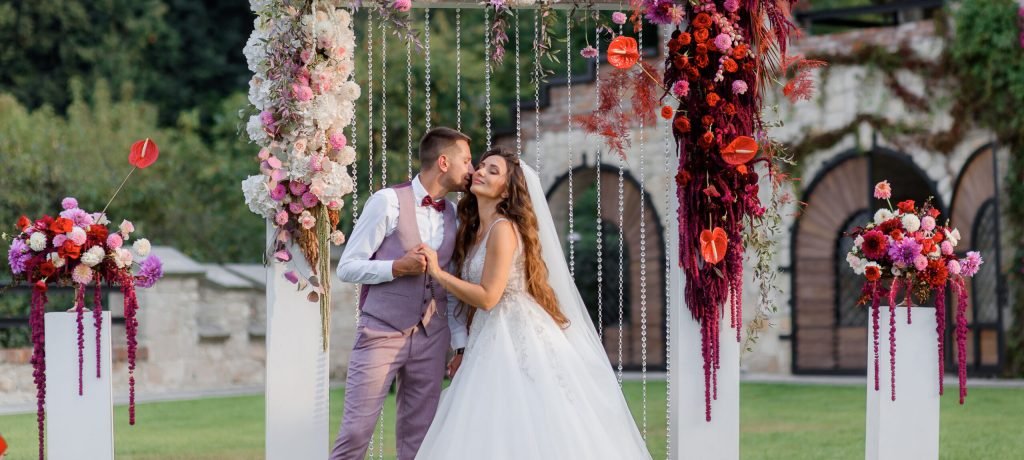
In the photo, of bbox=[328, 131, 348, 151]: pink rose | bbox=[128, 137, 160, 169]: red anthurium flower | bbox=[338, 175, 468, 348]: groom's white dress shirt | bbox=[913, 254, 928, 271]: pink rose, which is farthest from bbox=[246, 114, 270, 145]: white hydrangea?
bbox=[913, 254, 928, 271]: pink rose

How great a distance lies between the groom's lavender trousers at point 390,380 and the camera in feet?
16.3

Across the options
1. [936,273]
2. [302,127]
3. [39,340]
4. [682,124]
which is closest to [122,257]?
[39,340]

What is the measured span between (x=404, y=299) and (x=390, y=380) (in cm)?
32

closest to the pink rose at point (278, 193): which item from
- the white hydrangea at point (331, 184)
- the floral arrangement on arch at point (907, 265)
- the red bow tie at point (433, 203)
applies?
the white hydrangea at point (331, 184)

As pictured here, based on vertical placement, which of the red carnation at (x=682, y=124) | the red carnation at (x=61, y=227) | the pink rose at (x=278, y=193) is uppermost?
the red carnation at (x=682, y=124)

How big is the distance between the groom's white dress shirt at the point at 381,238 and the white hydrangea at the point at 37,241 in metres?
1.23

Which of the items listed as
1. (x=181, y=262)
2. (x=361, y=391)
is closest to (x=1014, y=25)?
(x=181, y=262)

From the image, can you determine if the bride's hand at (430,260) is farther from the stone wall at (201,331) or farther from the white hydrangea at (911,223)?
the stone wall at (201,331)

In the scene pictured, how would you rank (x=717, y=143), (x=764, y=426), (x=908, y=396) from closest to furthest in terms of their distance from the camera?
(x=717, y=143) < (x=908, y=396) < (x=764, y=426)

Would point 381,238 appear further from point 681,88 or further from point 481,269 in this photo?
point 681,88

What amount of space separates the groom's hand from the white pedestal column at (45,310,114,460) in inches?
48.5

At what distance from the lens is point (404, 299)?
5.00 meters

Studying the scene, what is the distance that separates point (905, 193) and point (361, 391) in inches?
406

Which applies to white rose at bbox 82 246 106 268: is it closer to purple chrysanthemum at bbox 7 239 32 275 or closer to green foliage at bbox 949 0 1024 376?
purple chrysanthemum at bbox 7 239 32 275
